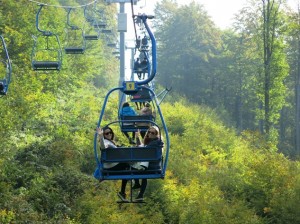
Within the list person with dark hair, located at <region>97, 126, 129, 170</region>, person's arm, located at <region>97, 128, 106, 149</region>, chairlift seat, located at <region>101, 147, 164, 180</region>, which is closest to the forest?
person with dark hair, located at <region>97, 126, 129, 170</region>

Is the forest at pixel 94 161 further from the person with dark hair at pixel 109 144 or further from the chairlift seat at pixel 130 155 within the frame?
the chairlift seat at pixel 130 155

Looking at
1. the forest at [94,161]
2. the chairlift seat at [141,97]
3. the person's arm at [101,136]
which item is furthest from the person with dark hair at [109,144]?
the chairlift seat at [141,97]

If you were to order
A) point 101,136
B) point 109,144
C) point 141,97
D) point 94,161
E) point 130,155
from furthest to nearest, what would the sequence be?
point 94,161 < point 141,97 < point 109,144 < point 130,155 < point 101,136

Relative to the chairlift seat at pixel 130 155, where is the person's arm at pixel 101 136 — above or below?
above

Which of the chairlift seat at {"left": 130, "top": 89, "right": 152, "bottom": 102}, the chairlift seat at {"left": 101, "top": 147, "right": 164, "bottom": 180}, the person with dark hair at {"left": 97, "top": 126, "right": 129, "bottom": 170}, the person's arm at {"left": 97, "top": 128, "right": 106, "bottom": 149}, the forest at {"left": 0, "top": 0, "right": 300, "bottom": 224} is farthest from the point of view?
the chairlift seat at {"left": 130, "top": 89, "right": 152, "bottom": 102}

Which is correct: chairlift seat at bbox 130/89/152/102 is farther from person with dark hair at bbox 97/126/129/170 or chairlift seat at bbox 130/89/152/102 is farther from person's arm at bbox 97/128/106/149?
person's arm at bbox 97/128/106/149

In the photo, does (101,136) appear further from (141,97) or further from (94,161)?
(94,161)

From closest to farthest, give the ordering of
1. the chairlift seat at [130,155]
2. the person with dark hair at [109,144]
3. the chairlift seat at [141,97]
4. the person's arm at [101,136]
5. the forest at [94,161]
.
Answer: the person's arm at [101,136], the chairlift seat at [130,155], the person with dark hair at [109,144], the forest at [94,161], the chairlift seat at [141,97]

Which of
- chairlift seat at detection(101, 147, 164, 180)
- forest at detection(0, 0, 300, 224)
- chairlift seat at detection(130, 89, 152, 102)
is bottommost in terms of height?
forest at detection(0, 0, 300, 224)

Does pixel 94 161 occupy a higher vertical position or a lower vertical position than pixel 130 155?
lower

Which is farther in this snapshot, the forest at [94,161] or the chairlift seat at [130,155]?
the forest at [94,161]

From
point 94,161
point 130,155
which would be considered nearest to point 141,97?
point 94,161

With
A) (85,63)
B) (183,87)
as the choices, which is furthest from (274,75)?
(183,87)

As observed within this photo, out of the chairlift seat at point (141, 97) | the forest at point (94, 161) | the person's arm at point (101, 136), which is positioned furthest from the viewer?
the chairlift seat at point (141, 97)
